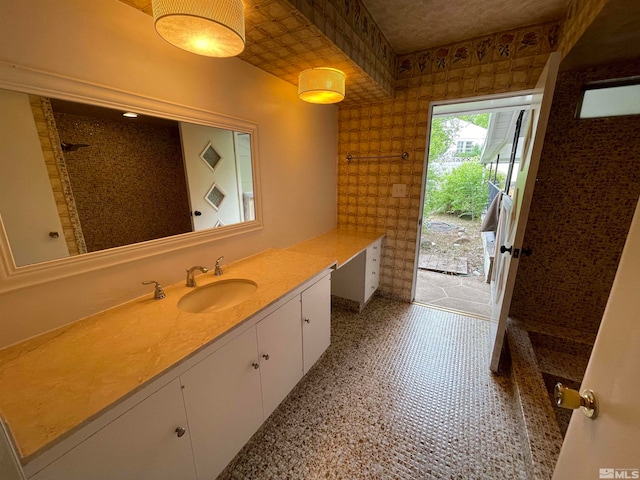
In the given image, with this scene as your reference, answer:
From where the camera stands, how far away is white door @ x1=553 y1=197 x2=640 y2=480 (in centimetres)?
46

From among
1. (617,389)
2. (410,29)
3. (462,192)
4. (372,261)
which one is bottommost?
(372,261)

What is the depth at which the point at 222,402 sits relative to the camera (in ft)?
3.46

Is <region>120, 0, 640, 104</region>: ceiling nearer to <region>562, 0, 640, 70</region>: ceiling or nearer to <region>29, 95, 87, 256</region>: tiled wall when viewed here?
<region>562, 0, 640, 70</region>: ceiling

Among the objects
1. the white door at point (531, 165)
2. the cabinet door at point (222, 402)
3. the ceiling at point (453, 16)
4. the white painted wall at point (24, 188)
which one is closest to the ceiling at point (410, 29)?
the ceiling at point (453, 16)

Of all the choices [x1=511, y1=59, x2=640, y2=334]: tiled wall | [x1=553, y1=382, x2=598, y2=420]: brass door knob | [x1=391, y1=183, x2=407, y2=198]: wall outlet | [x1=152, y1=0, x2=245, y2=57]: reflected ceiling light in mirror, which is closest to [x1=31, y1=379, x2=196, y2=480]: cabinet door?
[x1=553, y1=382, x2=598, y2=420]: brass door knob

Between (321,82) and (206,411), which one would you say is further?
(321,82)

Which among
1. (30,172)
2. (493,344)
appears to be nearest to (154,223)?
(30,172)

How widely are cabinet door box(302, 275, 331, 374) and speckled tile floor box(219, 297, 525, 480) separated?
0.66 feet

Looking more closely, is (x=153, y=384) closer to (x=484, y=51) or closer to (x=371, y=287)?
(x=371, y=287)

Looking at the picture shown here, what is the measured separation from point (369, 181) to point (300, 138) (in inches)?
36.9

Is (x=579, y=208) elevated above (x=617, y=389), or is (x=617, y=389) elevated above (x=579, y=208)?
(x=579, y=208)

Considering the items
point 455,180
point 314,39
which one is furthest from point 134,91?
point 455,180

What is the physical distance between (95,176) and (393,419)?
198 centimetres

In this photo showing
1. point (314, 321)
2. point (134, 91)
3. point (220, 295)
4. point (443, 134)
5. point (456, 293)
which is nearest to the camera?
point (134, 91)
